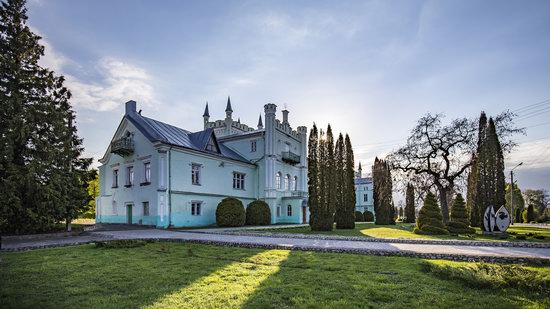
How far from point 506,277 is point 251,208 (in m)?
24.8

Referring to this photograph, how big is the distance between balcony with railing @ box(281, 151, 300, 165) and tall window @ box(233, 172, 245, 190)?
18.5ft

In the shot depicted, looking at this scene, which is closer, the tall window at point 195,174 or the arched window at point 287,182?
the tall window at point 195,174

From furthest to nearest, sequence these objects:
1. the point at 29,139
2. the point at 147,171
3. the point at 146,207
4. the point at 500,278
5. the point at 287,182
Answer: the point at 287,182 < the point at 147,171 < the point at 146,207 < the point at 29,139 < the point at 500,278

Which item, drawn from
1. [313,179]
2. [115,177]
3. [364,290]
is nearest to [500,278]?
[364,290]

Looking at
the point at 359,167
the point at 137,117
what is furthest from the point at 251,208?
the point at 359,167

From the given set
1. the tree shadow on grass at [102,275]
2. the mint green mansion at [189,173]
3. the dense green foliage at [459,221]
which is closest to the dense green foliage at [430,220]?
the dense green foliage at [459,221]

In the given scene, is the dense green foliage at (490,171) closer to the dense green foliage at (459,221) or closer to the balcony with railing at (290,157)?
the dense green foliage at (459,221)

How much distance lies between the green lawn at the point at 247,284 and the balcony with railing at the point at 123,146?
57.3 ft

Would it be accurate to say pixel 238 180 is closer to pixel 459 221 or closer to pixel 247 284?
pixel 459 221

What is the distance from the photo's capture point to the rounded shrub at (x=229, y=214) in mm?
26612

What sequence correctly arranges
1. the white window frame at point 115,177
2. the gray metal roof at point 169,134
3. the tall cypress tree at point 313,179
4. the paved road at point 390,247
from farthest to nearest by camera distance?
the white window frame at point 115,177, the gray metal roof at point 169,134, the tall cypress tree at point 313,179, the paved road at point 390,247

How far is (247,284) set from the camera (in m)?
6.90

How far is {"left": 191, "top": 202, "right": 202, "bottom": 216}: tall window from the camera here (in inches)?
1080

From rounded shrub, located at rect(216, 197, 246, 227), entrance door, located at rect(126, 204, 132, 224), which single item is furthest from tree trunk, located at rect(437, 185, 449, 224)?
entrance door, located at rect(126, 204, 132, 224)
